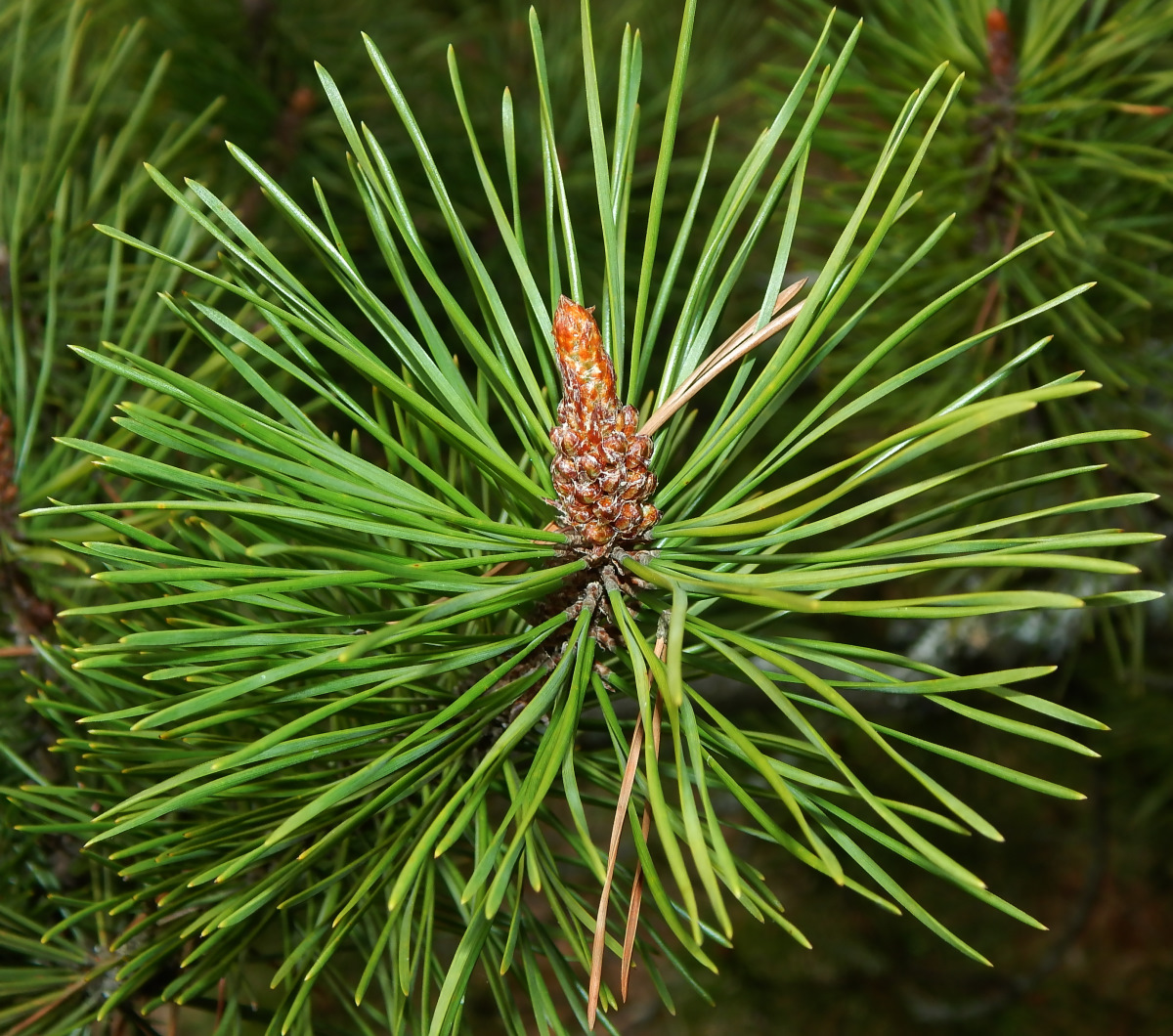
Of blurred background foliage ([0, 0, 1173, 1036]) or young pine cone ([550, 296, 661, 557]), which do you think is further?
blurred background foliage ([0, 0, 1173, 1036])

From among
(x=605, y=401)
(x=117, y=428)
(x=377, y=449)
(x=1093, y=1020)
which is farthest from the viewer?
(x=1093, y=1020)

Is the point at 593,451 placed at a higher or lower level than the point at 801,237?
lower

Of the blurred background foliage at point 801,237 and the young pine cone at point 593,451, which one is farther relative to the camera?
the blurred background foliage at point 801,237

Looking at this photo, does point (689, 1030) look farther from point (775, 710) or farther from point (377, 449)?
point (377, 449)

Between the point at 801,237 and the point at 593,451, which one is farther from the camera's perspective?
the point at 801,237

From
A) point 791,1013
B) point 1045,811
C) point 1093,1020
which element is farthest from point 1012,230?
point 1093,1020
